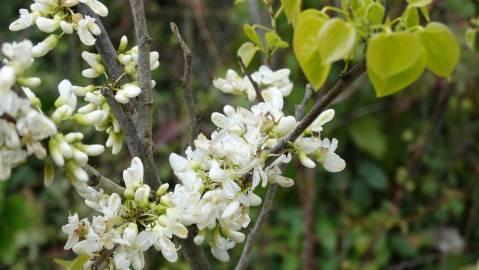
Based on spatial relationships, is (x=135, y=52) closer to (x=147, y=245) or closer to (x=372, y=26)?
(x=147, y=245)

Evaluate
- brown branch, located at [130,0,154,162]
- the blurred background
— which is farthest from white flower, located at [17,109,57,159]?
the blurred background

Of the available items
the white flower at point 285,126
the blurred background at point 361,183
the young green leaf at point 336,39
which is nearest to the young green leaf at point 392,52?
the young green leaf at point 336,39

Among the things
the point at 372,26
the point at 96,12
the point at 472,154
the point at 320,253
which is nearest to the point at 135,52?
the point at 96,12

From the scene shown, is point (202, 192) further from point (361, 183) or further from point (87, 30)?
point (361, 183)

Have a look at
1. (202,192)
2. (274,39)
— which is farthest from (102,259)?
(274,39)

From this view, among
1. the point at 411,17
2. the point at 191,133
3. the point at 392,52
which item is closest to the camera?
the point at 392,52

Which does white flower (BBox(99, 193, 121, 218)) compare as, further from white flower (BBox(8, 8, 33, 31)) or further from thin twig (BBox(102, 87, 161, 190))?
white flower (BBox(8, 8, 33, 31))
